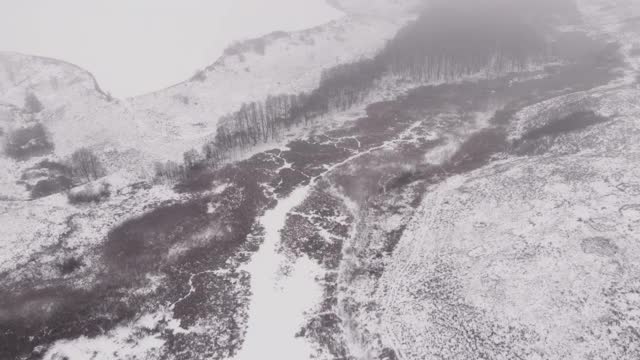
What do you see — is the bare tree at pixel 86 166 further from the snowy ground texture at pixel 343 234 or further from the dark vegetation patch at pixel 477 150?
the dark vegetation patch at pixel 477 150

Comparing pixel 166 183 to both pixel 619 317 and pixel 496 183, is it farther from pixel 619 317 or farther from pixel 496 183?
pixel 619 317

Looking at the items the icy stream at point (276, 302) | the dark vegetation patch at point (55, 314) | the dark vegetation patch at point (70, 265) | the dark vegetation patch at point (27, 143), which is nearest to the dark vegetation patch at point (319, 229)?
the icy stream at point (276, 302)

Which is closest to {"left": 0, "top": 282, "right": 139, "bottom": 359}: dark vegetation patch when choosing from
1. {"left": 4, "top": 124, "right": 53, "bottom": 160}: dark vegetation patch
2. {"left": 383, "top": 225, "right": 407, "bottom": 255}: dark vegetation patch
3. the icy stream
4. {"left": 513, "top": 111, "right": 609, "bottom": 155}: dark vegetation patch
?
the icy stream

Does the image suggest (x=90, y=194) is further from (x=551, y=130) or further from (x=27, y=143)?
(x=551, y=130)

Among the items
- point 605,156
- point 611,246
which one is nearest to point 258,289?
point 611,246

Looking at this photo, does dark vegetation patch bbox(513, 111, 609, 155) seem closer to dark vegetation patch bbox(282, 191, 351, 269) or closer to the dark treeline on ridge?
the dark treeline on ridge
